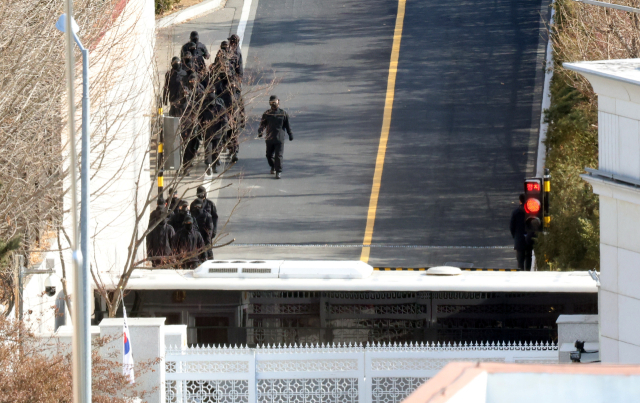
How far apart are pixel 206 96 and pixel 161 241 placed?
350 cm

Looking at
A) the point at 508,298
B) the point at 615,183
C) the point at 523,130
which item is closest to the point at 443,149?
the point at 523,130

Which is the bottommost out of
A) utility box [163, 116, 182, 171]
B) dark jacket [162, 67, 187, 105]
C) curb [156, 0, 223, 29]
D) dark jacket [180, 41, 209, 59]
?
utility box [163, 116, 182, 171]

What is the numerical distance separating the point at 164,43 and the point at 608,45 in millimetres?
13378

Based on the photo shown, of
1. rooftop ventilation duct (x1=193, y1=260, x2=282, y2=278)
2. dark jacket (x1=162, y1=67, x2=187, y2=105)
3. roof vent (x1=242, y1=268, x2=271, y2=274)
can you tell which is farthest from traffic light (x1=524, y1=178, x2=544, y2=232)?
dark jacket (x1=162, y1=67, x2=187, y2=105)

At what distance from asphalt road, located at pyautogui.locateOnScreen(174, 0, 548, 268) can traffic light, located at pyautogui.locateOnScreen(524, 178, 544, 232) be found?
4.42m

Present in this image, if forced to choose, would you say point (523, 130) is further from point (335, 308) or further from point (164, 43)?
point (335, 308)

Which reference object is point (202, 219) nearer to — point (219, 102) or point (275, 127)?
point (219, 102)

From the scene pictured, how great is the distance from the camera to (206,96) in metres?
19.3

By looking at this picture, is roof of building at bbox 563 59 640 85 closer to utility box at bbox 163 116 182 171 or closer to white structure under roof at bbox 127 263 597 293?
white structure under roof at bbox 127 263 597 293

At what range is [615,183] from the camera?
10523mm

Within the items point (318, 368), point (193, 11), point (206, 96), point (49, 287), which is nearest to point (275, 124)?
point (206, 96)

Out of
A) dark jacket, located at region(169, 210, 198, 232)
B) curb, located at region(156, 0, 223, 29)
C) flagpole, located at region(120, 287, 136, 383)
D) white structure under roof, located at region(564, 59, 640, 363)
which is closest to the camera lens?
white structure under roof, located at region(564, 59, 640, 363)

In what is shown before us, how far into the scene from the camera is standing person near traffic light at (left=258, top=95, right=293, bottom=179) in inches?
854

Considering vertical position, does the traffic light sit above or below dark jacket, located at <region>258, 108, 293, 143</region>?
below
